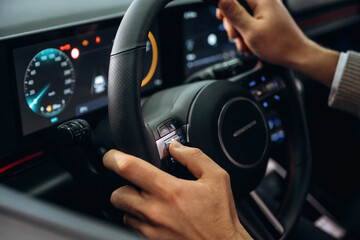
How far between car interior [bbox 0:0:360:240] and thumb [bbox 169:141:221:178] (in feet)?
0.10

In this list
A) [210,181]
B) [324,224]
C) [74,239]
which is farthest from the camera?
[324,224]

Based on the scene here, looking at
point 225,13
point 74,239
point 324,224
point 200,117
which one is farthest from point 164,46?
point 74,239

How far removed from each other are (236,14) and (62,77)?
0.38 metres

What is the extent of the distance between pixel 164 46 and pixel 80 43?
0.94 ft

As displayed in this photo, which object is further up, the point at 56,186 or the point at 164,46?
the point at 164,46

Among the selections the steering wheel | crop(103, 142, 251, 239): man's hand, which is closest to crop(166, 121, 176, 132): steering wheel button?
the steering wheel

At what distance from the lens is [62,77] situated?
0.93 metres

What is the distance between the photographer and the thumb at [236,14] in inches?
37.0

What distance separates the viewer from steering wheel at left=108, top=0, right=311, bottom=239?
0.69 meters

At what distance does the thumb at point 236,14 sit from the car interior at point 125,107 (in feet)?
0.33

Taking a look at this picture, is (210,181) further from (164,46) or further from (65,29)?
(164,46)

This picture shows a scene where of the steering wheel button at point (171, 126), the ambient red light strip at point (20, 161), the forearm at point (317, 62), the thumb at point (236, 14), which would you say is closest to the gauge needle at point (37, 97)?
the ambient red light strip at point (20, 161)

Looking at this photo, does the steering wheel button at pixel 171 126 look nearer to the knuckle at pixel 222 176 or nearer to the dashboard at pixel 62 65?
the knuckle at pixel 222 176

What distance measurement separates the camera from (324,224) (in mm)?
1450
